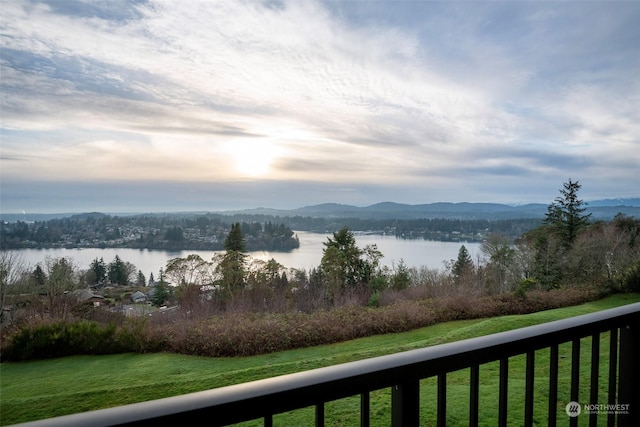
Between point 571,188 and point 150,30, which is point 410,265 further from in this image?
point 150,30

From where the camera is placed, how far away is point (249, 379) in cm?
587

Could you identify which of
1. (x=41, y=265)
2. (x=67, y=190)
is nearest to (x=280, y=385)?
(x=41, y=265)

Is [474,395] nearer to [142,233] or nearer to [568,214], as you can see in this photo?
[142,233]

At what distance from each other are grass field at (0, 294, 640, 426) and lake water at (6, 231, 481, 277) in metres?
3.78

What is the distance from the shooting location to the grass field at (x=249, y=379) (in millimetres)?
3737

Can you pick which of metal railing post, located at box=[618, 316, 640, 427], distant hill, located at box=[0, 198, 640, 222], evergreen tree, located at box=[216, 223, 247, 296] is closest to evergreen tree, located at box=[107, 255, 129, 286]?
evergreen tree, located at box=[216, 223, 247, 296]

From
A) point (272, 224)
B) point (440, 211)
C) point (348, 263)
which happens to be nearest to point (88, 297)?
point (272, 224)

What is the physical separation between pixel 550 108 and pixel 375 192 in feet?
30.1

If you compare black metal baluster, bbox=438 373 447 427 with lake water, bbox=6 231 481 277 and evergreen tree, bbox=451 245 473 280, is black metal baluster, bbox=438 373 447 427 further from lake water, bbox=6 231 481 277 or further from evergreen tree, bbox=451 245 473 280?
evergreen tree, bbox=451 245 473 280

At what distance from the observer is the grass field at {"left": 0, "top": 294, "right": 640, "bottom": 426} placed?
374cm

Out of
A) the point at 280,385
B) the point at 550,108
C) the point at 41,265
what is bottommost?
the point at 41,265

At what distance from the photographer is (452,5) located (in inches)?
201

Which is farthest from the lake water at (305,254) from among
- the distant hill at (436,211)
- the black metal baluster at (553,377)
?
the black metal baluster at (553,377)

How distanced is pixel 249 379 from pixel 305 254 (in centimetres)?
942
